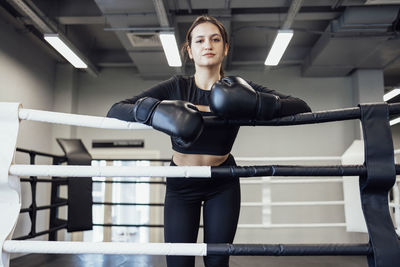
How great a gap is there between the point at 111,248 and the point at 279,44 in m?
3.71

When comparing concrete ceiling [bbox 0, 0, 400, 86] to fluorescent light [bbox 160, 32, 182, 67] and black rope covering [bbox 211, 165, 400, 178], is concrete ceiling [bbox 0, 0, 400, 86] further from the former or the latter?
black rope covering [bbox 211, 165, 400, 178]

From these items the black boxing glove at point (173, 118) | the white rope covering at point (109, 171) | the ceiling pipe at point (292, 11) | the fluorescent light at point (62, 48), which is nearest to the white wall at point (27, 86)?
the fluorescent light at point (62, 48)

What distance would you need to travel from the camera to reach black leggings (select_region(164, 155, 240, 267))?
1.17 meters

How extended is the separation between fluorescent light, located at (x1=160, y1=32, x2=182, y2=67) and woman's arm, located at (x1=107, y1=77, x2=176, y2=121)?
2.75m

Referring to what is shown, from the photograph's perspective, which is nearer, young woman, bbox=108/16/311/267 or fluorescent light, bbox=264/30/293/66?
young woman, bbox=108/16/311/267

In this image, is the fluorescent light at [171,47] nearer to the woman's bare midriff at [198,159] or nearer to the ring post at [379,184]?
the woman's bare midriff at [198,159]

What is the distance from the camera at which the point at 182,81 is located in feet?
4.09

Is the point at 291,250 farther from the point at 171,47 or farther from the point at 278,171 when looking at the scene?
the point at 171,47

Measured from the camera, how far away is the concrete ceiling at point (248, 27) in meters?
3.78

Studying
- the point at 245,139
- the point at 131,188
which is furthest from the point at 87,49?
the point at 245,139

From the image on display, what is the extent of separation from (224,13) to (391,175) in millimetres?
3478

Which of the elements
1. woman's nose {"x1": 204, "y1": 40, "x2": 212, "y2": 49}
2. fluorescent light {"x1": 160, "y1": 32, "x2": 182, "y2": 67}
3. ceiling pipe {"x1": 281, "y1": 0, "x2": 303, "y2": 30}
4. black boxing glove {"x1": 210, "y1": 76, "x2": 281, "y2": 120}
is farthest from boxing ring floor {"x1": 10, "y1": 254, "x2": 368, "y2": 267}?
ceiling pipe {"x1": 281, "y1": 0, "x2": 303, "y2": 30}

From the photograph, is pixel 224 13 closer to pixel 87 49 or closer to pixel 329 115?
pixel 87 49

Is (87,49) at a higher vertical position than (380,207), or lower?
higher
